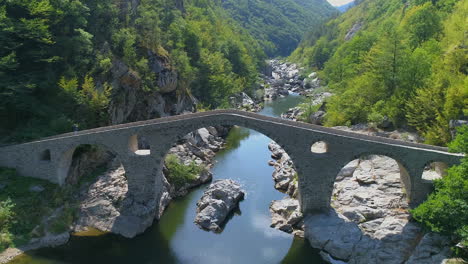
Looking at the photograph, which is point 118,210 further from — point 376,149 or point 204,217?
point 376,149

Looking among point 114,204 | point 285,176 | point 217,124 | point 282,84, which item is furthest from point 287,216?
point 282,84

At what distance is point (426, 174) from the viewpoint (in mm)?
A: 26688

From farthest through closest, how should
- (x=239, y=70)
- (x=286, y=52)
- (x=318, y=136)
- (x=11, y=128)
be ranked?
(x=286, y=52)
(x=239, y=70)
(x=11, y=128)
(x=318, y=136)

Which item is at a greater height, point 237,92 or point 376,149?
point 376,149

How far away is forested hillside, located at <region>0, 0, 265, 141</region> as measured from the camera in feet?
95.1

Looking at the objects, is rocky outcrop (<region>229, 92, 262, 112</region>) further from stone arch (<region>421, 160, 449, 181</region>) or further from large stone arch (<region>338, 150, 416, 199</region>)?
large stone arch (<region>338, 150, 416, 199</region>)

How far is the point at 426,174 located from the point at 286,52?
158m

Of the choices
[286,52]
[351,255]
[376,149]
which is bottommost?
[286,52]

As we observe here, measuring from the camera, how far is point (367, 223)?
83.7 ft

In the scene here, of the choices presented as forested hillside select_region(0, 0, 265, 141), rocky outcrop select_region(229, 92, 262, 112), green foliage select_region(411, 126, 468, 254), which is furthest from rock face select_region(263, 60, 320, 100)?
green foliage select_region(411, 126, 468, 254)

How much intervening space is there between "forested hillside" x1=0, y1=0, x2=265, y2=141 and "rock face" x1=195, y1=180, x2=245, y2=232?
1203 centimetres

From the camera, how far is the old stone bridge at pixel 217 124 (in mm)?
25062

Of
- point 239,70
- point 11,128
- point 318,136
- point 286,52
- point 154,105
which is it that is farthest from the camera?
point 286,52

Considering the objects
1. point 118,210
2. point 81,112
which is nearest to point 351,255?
point 118,210
